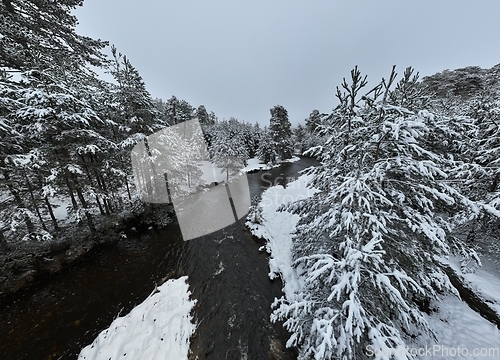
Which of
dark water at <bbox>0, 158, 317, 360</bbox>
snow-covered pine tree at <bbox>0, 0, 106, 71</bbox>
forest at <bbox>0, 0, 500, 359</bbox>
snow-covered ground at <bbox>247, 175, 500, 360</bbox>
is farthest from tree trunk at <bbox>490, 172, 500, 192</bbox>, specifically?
snow-covered pine tree at <bbox>0, 0, 106, 71</bbox>

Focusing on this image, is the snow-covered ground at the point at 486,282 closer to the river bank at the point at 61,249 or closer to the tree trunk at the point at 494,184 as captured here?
the tree trunk at the point at 494,184

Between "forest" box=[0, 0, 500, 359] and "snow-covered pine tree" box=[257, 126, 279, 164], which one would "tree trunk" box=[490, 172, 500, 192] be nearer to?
"forest" box=[0, 0, 500, 359]

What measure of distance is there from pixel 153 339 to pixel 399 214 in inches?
312

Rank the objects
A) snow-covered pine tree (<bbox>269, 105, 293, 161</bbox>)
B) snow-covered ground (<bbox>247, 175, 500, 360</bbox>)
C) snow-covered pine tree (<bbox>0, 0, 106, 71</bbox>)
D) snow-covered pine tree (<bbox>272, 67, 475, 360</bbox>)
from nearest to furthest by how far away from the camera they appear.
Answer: snow-covered pine tree (<bbox>272, 67, 475, 360</bbox>) < snow-covered ground (<bbox>247, 175, 500, 360</bbox>) < snow-covered pine tree (<bbox>0, 0, 106, 71</bbox>) < snow-covered pine tree (<bbox>269, 105, 293, 161</bbox>)

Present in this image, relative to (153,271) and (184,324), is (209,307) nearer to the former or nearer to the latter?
(184,324)

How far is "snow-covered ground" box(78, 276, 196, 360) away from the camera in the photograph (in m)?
5.14

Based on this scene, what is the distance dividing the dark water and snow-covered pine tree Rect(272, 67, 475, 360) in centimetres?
288

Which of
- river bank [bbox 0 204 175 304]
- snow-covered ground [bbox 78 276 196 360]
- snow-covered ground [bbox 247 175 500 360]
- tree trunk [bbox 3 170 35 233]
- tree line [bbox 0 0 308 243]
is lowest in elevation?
snow-covered ground [bbox 247 175 500 360]

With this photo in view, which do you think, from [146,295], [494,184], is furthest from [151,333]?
[494,184]

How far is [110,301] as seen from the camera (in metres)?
7.12

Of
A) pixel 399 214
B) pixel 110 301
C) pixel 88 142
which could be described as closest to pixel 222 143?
pixel 88 142

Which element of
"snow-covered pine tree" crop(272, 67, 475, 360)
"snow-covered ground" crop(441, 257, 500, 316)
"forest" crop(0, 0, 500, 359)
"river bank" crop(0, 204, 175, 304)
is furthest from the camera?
"river bank" crop(0, 204, 175, 304)

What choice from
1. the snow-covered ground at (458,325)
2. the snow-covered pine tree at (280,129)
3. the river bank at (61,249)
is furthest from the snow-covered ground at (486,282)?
the snow-covered pine tree at (280,129)

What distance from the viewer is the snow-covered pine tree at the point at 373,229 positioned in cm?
314
